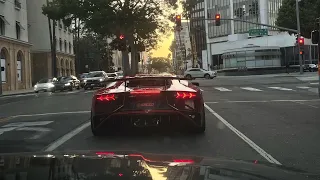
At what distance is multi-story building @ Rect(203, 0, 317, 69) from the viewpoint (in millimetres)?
60906

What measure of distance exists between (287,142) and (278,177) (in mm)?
5141

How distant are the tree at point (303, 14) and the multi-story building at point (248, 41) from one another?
26.3ft

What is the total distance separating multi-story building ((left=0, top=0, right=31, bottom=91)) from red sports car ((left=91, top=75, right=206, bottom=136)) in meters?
32.6

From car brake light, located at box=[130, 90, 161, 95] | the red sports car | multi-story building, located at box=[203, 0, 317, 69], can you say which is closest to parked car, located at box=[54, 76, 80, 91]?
the red sports car

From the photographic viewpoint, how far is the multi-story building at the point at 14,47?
131 ft

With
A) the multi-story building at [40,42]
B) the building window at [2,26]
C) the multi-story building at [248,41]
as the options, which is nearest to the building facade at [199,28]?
the multi-story building at [248,41]

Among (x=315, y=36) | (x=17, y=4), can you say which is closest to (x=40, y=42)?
(x=17, y=4)

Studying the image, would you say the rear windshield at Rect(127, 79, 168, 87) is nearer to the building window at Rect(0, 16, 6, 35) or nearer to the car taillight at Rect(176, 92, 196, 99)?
the car taillight at Rect(176, 92, 196, 99)

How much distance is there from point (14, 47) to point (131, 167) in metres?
42.2

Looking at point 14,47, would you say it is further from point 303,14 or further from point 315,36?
point 315,36

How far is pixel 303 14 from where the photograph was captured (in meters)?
45.4

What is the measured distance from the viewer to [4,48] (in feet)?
131

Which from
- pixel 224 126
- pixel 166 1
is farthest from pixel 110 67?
pixel 224 126

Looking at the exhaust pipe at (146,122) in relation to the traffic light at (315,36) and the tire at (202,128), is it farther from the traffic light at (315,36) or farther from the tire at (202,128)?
the traffic light at (315,36)
